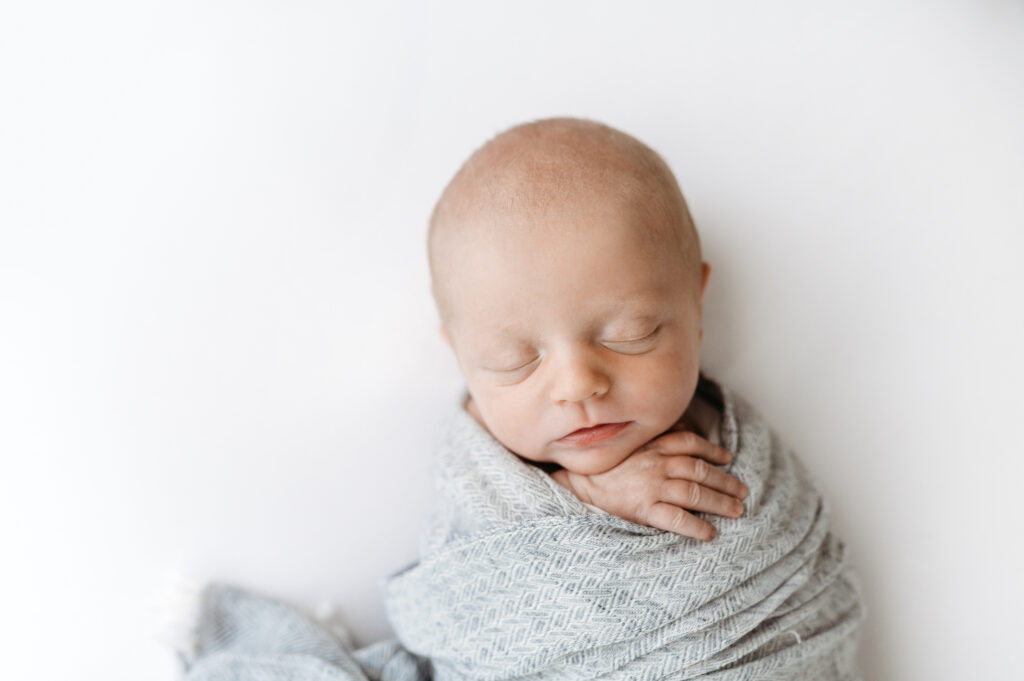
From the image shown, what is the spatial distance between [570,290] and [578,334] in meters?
0.05

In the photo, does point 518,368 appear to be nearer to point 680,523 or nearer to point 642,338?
point 642,338

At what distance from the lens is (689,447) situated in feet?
3.40

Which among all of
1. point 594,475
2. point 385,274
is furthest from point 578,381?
point 385,274

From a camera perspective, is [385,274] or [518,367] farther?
[385,274]

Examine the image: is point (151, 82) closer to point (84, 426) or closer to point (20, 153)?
point (20, 153)

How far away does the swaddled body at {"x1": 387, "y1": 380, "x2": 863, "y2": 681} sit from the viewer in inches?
36.8

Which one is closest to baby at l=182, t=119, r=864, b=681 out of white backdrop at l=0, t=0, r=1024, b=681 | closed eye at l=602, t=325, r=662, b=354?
closed eye at l=602, t=325, r=662, b=354

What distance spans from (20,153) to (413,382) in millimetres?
602

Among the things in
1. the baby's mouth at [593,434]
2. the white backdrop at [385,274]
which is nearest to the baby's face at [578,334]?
the baby's mouth at [593,434]

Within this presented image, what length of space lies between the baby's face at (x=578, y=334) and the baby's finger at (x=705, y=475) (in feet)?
0.16

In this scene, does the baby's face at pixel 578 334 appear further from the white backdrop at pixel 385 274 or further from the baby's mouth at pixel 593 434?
the white backdrop at pixel 385 274

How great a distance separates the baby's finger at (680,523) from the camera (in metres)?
0.96

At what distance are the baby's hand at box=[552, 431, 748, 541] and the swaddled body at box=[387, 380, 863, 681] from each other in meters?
0.02

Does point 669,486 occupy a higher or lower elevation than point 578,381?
lower
